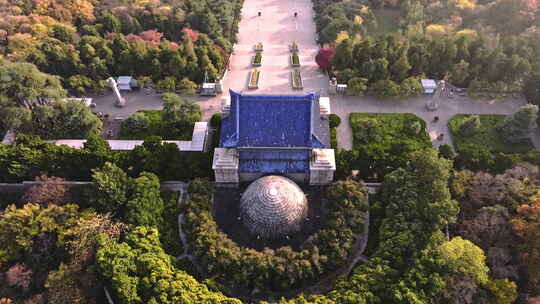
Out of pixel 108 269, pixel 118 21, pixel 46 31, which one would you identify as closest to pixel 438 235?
pixel 108 269

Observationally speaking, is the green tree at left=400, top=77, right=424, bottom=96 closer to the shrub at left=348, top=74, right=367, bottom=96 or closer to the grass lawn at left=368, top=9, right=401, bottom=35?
the shrub at left=348, top=74, right=367, bottom=96

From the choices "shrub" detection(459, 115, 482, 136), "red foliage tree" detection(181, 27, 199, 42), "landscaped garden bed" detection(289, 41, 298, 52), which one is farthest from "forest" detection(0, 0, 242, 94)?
"shrub" detection(459, 115, 482, 136)

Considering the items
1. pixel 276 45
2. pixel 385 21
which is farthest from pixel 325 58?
pixel 385 21

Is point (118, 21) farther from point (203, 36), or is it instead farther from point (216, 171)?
point (216, 171)

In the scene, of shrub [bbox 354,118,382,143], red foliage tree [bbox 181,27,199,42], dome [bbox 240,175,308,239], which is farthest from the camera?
red foliage tree [bbox 181,27,199,42]

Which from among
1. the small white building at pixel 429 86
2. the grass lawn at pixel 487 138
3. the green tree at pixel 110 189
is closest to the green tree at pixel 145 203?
the green tree at pixel 110 189

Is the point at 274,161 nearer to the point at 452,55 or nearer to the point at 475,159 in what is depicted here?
the point at 475,159

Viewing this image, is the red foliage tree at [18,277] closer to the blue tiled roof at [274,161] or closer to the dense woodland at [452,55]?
the blue tiled roof at [274,161]
